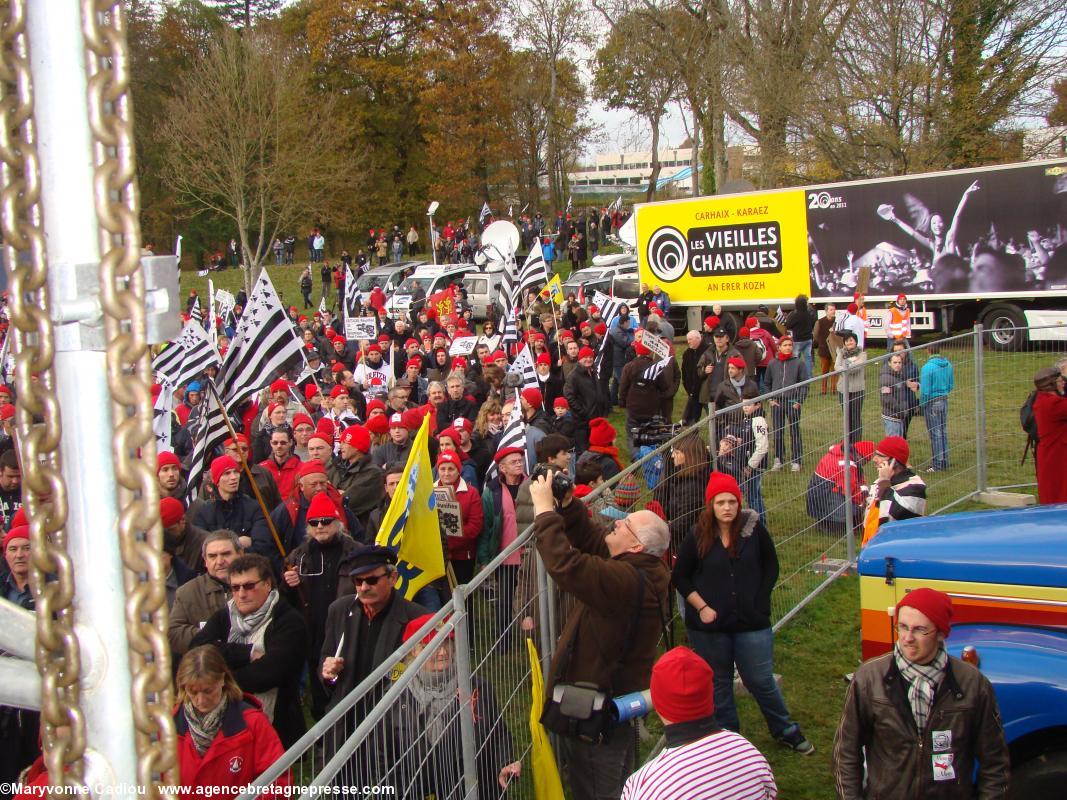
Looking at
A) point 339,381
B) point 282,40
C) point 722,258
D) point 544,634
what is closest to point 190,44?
point 282,40

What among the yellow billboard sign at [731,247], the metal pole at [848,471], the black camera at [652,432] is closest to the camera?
the metal pole at [848,471]

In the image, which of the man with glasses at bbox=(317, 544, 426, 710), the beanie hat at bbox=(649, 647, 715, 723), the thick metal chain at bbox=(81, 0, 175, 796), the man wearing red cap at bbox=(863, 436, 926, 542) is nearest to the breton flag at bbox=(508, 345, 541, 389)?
the man wearing red cap at bbox=(863, 436, 926, 542)

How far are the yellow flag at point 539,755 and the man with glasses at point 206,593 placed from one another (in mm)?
1813

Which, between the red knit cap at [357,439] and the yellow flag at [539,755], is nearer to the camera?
the yellow flag at [539,755]

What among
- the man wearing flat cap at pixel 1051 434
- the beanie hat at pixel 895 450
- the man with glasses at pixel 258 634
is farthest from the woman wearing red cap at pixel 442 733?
the man wearing flat cap at pixel 1051 434

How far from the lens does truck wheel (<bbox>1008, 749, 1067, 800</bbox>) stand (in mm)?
4168

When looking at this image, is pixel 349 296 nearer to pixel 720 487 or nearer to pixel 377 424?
pixel 377 424

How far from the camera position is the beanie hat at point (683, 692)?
3.43 m

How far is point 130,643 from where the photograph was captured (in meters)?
1.19

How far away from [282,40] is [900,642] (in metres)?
51.1

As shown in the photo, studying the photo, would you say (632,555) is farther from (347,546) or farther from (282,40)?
(282,40)

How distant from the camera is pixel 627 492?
625cm

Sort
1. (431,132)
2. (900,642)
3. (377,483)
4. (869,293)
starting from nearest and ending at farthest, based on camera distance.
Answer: (900,642)
(377,483)
(869,293)
(431,132)

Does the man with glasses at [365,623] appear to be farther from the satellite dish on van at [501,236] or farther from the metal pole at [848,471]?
the satellite dish on van at [501,236]
